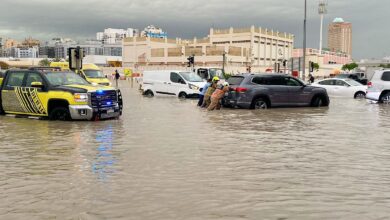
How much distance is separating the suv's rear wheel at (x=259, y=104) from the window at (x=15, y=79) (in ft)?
30.7

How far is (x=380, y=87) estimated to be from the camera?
877 inches

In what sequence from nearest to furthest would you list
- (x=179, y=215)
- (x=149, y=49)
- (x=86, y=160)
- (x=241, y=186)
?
(x=179, y=215), (x=241, y=186), (x=86, y=160), (x=149, y=49)

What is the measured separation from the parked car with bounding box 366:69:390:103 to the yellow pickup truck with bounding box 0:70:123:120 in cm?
1330

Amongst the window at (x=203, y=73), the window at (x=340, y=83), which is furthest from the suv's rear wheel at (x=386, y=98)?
the window at (x=203, y=73)

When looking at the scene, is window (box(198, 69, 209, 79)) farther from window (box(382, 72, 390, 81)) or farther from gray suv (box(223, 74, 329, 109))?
window (box(382, 72, 390, 81))

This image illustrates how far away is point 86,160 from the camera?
840cm

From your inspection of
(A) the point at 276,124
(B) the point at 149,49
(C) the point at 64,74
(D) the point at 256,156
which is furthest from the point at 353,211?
(B) the point at 149,49

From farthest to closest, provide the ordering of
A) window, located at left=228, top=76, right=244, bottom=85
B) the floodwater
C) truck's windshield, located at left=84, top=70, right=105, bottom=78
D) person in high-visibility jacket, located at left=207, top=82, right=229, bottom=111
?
truck's windshield, located at left=84, top=70, right=105, bottom=78, window, located at left=228, top=76, right=244, bottom=85, person in high-visibility jacket, located at left=207, top=82, right=229, bottom=111, the floodwater

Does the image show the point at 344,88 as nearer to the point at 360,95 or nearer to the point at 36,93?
the point at 360,95

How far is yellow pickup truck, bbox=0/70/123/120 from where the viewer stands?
13977 mm

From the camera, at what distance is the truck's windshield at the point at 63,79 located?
14570 millimetres

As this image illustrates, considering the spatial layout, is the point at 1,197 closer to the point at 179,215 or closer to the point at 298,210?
the point at 179,215

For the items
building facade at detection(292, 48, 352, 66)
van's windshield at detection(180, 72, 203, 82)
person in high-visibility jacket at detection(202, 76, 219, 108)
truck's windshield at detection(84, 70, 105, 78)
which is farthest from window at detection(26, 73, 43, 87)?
building facade at detection(292, 48, 352, 66)

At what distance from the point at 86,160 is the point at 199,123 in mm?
6516
